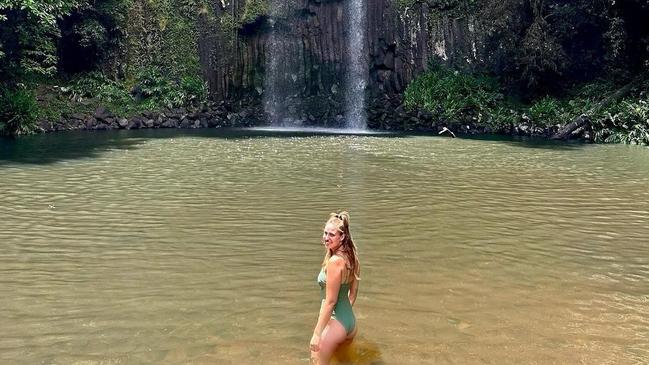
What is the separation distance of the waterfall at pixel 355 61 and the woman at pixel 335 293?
3052cm

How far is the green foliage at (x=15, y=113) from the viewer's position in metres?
24.0

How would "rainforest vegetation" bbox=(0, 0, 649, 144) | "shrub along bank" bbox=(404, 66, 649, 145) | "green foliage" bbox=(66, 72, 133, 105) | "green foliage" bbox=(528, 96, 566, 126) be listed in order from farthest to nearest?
"green foliage" bbox=(66, 72, 133, 105) → "green foliage" bbox=(528, 96, 566, 126) → "rainforest vegetation" bbox=(0, 0, 649, 144) → "shrub along bank" bbox=(404, 66, 649, 145)

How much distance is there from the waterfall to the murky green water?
828 inches

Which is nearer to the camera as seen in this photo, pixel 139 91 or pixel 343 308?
pixel 343 308

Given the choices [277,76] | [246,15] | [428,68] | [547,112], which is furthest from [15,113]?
[547,112]

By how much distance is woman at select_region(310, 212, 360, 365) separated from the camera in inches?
151

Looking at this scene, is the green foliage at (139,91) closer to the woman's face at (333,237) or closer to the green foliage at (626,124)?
the green foliage at (626,124)

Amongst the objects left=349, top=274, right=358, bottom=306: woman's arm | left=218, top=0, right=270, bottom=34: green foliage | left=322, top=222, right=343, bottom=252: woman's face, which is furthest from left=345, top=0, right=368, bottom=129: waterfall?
left=322, top=222, right=343, bottom=252: woman's face

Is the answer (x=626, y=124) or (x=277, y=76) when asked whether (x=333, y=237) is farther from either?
(x=277, y=76)

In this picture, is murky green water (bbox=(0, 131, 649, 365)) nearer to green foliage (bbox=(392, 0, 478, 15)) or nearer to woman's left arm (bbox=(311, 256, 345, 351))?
woman's left arm (bbox=(311, 256, 345, 351))

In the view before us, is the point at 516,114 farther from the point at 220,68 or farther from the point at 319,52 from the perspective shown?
the point at 220,68

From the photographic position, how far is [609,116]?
23953 mm

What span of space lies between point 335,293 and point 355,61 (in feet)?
104

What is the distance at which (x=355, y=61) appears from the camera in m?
34.6
